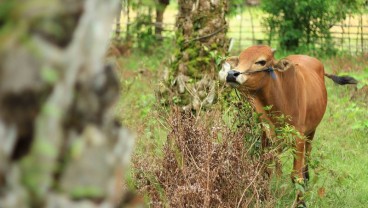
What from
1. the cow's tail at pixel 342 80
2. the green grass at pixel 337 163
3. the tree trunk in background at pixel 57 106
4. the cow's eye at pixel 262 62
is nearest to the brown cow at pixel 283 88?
the cow's eye at pixel 262 62

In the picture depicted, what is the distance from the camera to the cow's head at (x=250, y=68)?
7.45m

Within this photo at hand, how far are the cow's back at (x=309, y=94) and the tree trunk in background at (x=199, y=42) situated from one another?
112 centimetres

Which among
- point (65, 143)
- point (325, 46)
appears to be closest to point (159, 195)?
point (65, 143)

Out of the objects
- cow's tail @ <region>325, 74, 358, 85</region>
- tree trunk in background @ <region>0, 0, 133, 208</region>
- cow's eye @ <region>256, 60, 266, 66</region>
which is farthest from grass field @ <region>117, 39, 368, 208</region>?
tree trunk in background @ <region>0, 0, 133, 208</region>

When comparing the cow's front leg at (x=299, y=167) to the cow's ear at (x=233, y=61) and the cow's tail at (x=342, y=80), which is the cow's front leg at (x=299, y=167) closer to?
the cow's ear at (x=233, y=61)

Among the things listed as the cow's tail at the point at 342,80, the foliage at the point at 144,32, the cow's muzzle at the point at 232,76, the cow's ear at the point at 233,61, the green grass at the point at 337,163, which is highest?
the cow's ear at the point at 233,61

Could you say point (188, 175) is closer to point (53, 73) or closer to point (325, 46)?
point (53, 73)

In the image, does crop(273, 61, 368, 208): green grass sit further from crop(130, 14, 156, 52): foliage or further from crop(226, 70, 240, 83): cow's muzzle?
crop(130, 14, 156, 52): foliage

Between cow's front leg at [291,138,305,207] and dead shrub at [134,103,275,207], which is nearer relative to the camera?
dead shrub at [134,103,275,207]

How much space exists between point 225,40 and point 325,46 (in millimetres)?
10248

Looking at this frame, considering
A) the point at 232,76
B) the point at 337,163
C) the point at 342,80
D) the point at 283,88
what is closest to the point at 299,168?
the point at 283,88

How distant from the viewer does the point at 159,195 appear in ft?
22.5

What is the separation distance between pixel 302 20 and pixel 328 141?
32.7 feet

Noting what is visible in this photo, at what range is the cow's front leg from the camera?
23.7ft
